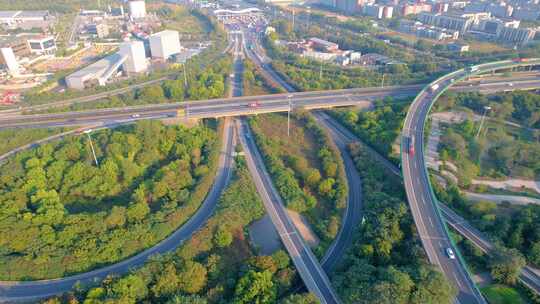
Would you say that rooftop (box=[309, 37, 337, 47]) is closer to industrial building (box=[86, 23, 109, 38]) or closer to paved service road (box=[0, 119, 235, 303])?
paved service road (box=[0, 119, 235, 303])

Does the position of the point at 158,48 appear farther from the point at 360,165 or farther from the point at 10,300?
the point at 10,300

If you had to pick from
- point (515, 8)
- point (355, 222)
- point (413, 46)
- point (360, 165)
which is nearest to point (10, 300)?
point (355, 222)

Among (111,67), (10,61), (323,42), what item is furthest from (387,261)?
(10,61)

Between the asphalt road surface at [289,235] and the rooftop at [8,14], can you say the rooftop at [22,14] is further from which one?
the asphalt road surface at [289,235]

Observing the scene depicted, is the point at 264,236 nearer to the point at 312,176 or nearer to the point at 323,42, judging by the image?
the point at 312,176

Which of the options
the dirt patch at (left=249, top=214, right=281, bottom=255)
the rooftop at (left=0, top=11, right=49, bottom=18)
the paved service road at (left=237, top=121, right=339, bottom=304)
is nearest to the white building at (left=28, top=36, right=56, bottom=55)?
the rooftop at (left=0, top=11, right=49, bottom=18)

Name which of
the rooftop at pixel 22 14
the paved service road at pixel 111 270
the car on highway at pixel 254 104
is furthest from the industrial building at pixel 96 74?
the rooftop at pixel 22 14
